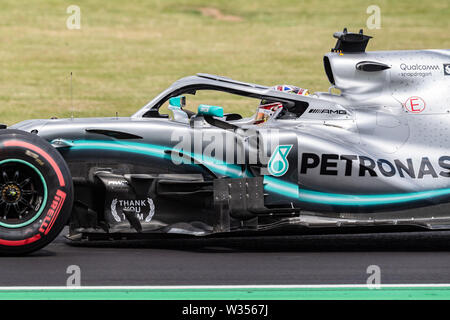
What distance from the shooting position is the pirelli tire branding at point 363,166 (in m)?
6.88

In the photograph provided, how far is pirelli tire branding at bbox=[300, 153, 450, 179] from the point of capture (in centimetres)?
688

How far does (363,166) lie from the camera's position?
6.89m

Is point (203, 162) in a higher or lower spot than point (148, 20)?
lower

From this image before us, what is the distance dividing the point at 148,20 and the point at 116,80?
8.54 meters

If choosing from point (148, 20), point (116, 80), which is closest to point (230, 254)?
point (116, 80)

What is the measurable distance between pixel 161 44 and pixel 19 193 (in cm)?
1697

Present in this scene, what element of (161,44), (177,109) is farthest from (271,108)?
(161,44)

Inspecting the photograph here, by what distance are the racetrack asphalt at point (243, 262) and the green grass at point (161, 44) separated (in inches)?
308

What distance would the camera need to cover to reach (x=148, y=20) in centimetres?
2702

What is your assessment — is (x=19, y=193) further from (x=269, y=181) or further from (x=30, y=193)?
(x=269, y=181)

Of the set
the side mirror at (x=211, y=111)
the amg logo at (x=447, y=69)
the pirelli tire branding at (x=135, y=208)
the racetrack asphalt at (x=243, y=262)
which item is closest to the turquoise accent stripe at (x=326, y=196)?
the racetrack asphalt at (x=243, y=262)

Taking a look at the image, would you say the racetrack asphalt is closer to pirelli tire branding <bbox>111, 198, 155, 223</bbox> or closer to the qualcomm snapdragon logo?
pirelli tire branding <bbox>111, 198, 155, 223</bbox>

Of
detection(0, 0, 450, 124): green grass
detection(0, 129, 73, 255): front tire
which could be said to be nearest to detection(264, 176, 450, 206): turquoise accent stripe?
detection(0, 129, 73, 255): front tire
